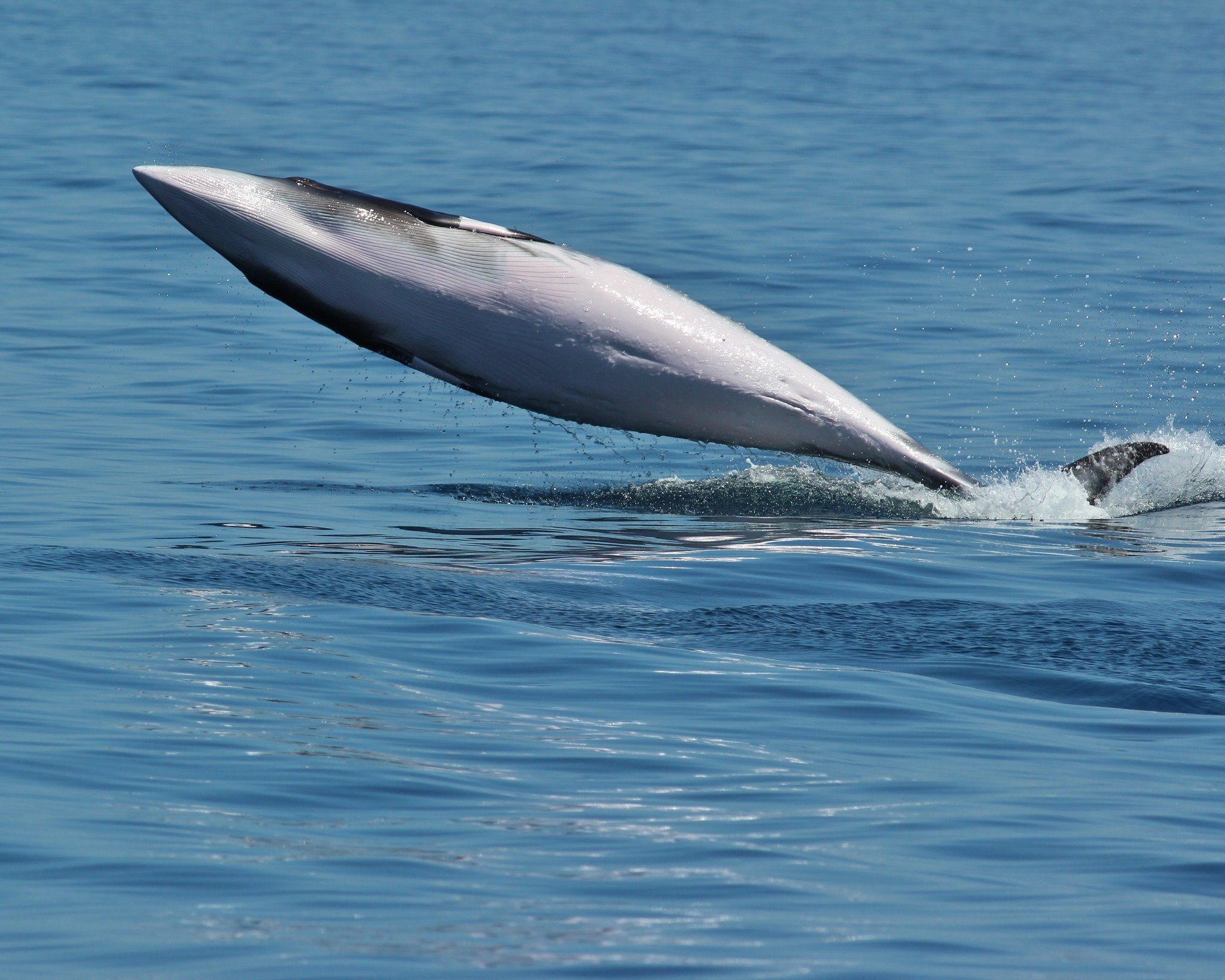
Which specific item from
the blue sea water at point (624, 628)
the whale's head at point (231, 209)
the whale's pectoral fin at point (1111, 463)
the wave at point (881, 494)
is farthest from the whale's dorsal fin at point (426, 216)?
the whale's pectoral fin at point (1111, 463)

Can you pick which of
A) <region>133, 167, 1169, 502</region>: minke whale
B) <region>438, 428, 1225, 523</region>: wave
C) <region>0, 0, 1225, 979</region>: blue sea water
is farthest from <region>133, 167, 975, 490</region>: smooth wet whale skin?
<region>438, 428, 1225, 523</region>: wave

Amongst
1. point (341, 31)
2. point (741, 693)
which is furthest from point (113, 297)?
point (341, 31)

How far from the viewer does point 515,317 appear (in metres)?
10.3

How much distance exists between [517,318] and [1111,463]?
4350 mm

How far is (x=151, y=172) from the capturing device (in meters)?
10.1

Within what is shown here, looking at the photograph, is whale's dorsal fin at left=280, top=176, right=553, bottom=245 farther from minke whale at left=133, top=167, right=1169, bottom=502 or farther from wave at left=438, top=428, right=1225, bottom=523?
wave at left=438, top=428, right=1225, bottom=523

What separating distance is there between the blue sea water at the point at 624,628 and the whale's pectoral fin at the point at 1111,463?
0.35 m

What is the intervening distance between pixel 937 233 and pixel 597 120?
38.8 ft

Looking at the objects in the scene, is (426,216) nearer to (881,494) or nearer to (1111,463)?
(881,494)

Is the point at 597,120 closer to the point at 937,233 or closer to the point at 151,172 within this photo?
the point at 937,233

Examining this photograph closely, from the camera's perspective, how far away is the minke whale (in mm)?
10172

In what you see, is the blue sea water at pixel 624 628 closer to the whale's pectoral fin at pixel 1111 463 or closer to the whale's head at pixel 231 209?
the whale's pectoral fin at pixel 1111 463

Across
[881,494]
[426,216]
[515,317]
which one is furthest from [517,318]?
[881,494]

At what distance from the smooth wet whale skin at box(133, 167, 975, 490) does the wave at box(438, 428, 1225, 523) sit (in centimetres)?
181
